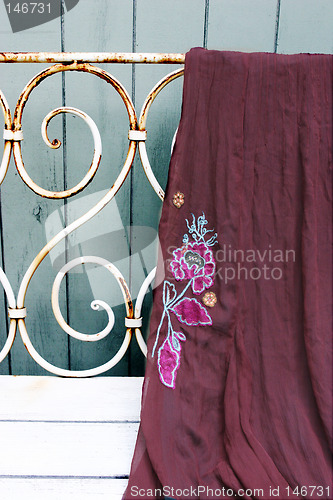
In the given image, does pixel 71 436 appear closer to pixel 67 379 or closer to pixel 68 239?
pixel 67 379

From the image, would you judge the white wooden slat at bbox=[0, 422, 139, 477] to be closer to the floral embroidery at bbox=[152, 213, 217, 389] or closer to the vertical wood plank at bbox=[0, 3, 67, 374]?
the floral embroidery at bbox=[152, 213, 217, 389]

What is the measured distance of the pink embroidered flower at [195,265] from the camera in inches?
30.7

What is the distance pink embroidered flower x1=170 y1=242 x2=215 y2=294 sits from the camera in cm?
78

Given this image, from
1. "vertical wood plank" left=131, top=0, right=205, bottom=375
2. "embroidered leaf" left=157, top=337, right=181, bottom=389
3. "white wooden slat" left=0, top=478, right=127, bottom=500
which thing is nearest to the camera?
"white wooden slat" left=0, top=478, right=127, bottom=500

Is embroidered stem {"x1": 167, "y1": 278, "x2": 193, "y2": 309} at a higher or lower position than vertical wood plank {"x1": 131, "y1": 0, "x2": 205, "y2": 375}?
lower

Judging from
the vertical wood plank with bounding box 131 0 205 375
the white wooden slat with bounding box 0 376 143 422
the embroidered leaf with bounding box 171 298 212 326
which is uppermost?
the vertical wood plank with bounding box 131 0 205 375

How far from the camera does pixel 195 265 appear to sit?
2.57 feet

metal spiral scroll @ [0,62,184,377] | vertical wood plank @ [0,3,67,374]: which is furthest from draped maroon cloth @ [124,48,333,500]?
vertical wood plank @ [0,3,67,374]

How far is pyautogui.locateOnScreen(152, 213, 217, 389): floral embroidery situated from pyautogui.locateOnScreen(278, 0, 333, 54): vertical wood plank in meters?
0.58

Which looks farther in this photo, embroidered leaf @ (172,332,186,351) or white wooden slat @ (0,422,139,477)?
embroidered leaf @ (172,332,186,351)

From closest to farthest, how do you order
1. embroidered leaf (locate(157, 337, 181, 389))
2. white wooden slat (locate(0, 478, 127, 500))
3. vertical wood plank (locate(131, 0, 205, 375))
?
white wooden slat (locate(0, 478, 127, 500))
embroidered leaf (locate(157, 337, 181, 389))
vertical wood plank (locate(131, 0, 205, 375))

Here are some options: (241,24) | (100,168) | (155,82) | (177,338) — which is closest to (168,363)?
(177,338)

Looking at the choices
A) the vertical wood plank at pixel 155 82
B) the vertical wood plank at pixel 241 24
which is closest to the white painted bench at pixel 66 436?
the vertical wood plank at pixel 155 82

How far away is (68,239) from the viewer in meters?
1.12
